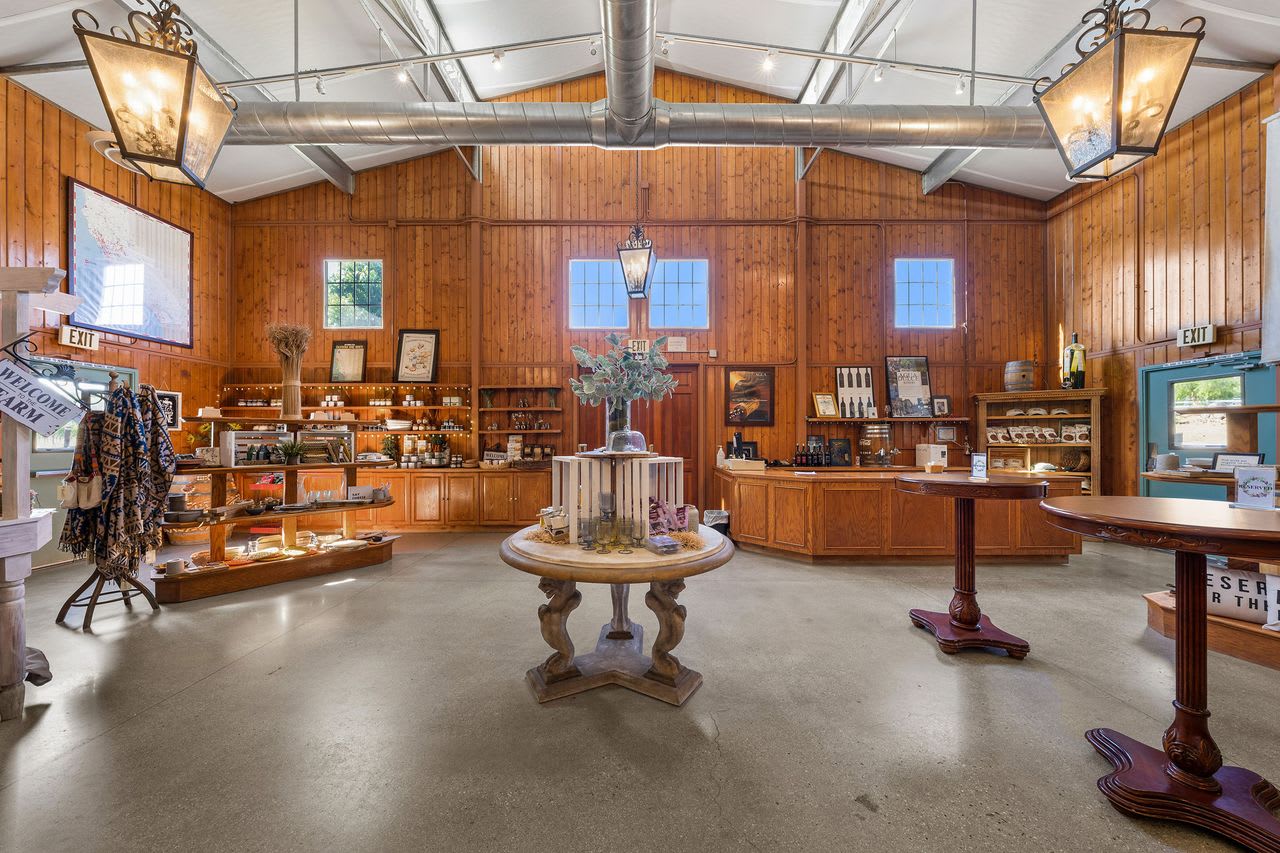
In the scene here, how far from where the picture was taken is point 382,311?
7.54 meters

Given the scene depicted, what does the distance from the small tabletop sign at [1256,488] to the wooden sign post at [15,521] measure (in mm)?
5635

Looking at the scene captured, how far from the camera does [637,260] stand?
5305 mm

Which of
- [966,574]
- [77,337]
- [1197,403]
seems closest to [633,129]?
[966,574]

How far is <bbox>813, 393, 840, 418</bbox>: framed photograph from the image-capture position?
7230mm

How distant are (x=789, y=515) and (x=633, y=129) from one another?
4.65 metres

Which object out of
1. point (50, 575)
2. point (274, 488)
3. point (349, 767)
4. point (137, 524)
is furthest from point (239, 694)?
point (274, 488)

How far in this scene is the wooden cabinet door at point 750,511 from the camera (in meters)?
5.74

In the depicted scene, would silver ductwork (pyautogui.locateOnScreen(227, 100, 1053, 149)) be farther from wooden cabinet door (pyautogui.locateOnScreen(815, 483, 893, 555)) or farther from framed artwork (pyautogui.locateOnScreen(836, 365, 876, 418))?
wooden cabinet door (pyautogui.locateOnScreen(815, 483, 893, 555))

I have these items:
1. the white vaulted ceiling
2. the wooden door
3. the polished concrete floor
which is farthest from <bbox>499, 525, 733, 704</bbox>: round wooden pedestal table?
the white vaulted ceiling

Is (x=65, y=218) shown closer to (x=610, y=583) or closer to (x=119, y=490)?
(x=119, y=490)

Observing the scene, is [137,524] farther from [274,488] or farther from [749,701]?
[749,701]

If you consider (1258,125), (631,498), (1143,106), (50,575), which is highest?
(1258,125)

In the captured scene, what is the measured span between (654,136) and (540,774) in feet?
18.5

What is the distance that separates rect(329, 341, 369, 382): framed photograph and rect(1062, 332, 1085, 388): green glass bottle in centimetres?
1045
